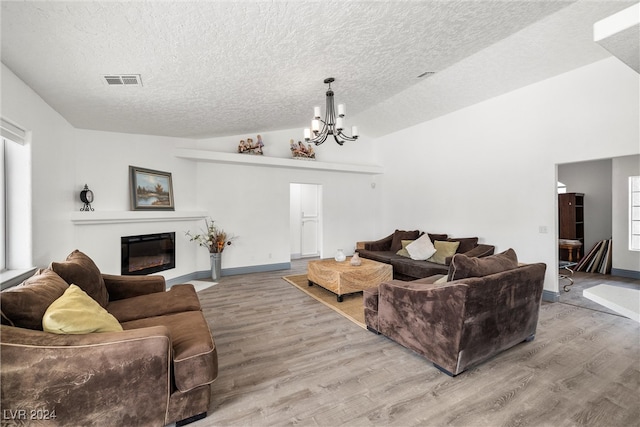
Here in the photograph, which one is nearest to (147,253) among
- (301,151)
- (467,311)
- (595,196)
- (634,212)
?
(301,151)

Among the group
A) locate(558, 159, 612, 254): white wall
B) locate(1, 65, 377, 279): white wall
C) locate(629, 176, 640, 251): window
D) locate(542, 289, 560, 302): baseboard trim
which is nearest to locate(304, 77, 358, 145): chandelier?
locate(1, 65, 377, 279): white wall

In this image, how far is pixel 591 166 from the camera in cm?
626

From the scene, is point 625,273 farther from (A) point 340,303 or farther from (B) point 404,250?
(A) point 340,303

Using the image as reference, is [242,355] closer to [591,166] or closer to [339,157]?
[339,157]

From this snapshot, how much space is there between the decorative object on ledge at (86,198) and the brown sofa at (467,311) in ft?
13.4

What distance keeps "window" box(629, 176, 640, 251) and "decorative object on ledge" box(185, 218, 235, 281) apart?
771cm

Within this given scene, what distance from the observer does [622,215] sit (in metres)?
5.32

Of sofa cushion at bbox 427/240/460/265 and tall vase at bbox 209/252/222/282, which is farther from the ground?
sofa cushion at bbox 427/240/460/265

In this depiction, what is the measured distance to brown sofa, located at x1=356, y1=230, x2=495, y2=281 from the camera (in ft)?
15.4

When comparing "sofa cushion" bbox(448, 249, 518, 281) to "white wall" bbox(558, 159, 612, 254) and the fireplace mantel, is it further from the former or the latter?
"white wall" bbox(558, 159, 612, 254)

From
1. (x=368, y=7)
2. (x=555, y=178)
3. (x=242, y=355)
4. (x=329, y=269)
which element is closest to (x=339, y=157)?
(x=329, y=269)

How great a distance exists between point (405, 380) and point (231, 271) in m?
4.35

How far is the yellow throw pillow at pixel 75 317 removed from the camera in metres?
1.52

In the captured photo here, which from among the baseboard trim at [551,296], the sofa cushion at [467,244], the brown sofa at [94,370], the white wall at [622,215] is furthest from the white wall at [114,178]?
the white wall at [622,215]
